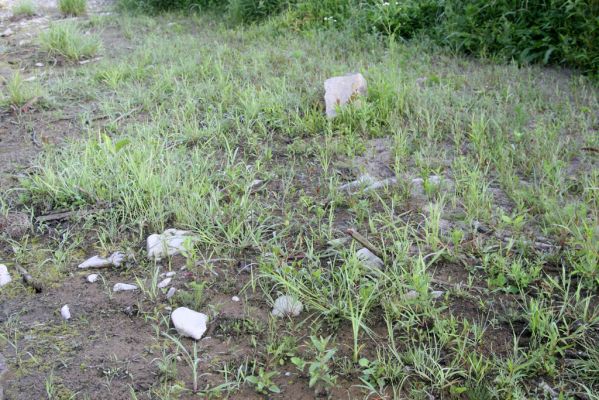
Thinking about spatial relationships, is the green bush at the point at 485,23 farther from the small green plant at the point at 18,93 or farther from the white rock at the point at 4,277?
the white rock at the point at 4,277

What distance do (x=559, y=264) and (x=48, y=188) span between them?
9.13 ft

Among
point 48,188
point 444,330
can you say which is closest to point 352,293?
point 444,330

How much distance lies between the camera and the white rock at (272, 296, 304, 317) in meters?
2.66

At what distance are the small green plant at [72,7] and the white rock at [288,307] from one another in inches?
299

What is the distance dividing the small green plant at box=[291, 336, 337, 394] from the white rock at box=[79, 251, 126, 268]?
1.18 m

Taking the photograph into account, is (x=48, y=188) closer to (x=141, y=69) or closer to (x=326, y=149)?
(x=326, y=149)

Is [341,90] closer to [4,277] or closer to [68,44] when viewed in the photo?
[4,277]

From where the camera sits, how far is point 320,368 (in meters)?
2.31

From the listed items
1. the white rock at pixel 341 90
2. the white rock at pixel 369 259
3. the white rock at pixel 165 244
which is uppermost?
the white rock at pixel 341 90

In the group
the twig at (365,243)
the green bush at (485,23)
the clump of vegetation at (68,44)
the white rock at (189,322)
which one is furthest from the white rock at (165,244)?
the clump of vegetation at (68,44)

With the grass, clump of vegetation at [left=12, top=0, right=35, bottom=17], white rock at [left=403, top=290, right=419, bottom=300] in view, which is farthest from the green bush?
clump of vegetation at [left=12, top=0, right=35, bottom=17]

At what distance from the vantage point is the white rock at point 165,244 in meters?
3.09

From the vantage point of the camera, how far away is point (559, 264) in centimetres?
282

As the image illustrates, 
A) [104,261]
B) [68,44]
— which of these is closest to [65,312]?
[104,261]
